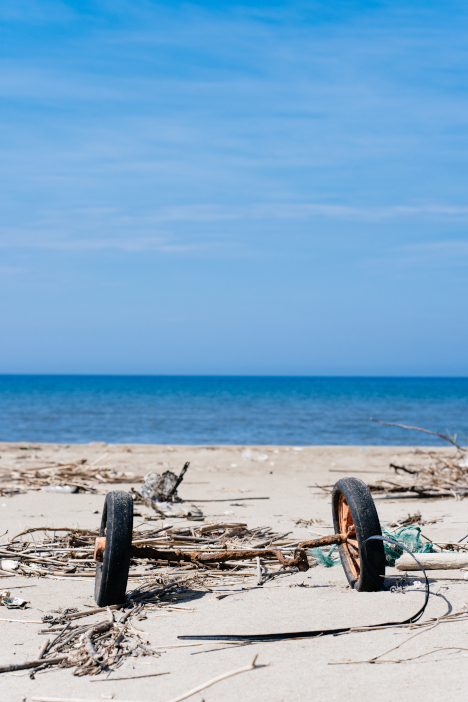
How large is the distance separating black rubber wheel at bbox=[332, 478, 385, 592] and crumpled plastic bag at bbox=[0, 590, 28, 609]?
2015mm

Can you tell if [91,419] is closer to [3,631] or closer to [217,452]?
[217,452]

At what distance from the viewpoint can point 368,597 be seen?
3660mm

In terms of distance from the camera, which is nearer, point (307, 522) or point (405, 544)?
point (405, 544)

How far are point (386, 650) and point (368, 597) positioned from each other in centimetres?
70

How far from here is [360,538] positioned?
3.60 metres

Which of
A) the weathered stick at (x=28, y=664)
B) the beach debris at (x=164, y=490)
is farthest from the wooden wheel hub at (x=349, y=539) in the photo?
the beach debris at (x=164, y=490)

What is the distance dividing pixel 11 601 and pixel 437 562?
2714mm

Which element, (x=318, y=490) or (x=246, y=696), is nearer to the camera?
(x=246, y=696)

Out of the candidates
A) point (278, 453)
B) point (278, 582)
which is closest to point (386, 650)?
point (278, 582)

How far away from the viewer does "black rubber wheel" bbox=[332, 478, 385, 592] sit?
3.61m

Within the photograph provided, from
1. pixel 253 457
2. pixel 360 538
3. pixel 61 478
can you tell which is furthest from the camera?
pixel 253 457

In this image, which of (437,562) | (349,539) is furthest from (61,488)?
(437,562)

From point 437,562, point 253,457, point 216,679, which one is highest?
point 437,562

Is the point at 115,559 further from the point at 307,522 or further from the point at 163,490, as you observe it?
the point at 163,490
